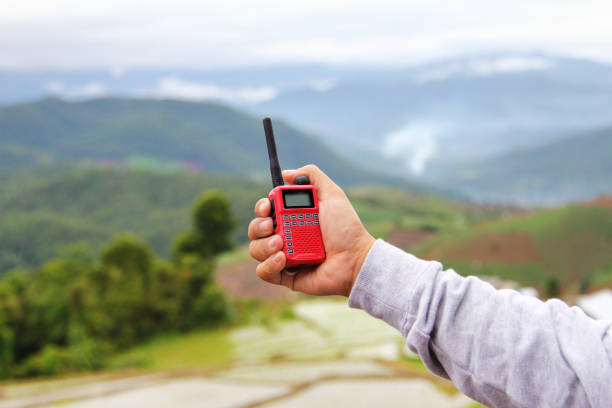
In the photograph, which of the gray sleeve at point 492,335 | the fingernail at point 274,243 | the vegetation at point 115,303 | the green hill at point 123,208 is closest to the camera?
the gray sleeve at point 492,335

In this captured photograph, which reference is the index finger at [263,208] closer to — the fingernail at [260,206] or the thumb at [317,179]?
the fingernail at [260,206]

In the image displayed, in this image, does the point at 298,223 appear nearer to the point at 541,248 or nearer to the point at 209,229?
the point at 209,229

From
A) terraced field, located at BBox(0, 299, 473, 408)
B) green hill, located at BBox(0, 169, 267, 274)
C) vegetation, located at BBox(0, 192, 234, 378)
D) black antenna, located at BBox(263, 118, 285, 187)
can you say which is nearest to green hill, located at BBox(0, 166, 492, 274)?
green hill, located at BBox(0, 169, 267, 274)

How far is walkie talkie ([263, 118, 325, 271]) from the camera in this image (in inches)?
93.7

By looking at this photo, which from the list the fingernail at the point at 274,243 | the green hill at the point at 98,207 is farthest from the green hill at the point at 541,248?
the green hill at the point at 98,207

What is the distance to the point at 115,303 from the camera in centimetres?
3077

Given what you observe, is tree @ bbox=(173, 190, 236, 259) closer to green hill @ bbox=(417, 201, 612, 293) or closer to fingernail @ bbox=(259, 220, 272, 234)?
green hill @ bbox=(417, 201, 612, 293)

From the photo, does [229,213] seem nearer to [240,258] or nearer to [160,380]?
[160,380]

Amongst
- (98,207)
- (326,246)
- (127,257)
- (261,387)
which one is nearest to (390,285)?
(326,246)

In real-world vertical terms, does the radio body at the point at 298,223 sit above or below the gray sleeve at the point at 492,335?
above

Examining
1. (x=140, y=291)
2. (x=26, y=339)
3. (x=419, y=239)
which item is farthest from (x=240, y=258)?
(x=26, y=339)

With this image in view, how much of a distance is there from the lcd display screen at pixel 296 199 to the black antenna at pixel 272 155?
0.57 feet

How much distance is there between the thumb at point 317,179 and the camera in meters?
2.54

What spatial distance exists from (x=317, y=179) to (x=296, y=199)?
0.15 m
